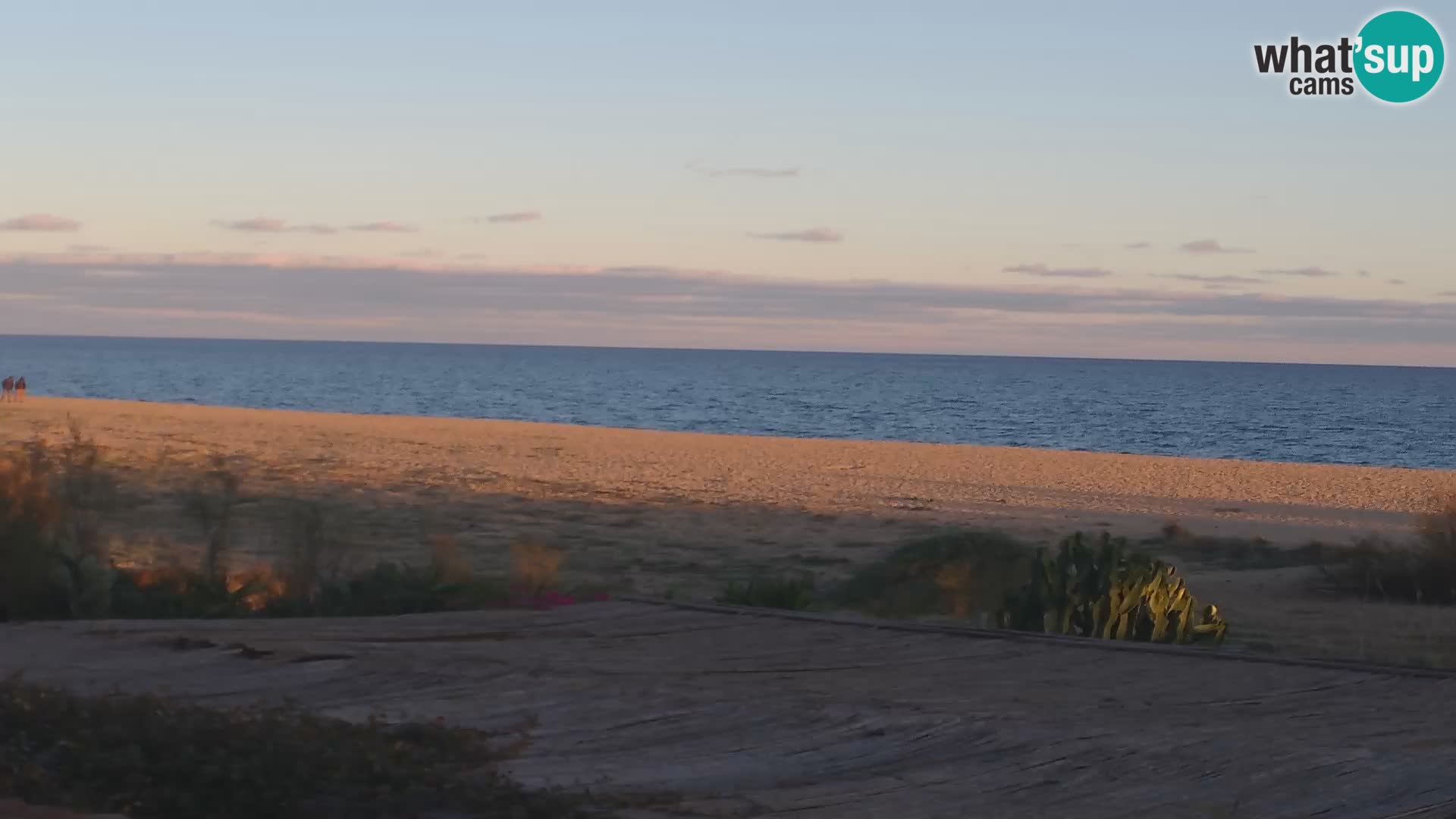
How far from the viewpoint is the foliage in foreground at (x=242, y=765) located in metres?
4.39

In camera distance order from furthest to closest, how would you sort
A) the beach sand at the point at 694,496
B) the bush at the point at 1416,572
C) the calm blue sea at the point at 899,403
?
1. the calm blue sea at the point at 899,403
2. the beach sand at the point at 694,496
3. the bush at the point at 1416,572

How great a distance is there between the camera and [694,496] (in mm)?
21828

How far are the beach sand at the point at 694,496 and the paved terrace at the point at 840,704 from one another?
4.15 meters

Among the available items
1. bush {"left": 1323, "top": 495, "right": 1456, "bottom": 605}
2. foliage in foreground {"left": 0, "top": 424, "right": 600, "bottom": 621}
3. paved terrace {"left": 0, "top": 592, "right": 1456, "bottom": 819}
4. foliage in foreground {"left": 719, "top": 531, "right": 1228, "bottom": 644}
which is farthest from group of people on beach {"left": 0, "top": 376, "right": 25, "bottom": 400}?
paved terrace {"left": 0, "top": 592, "right": 1456, "bottom": 819}

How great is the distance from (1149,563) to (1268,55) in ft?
19.6

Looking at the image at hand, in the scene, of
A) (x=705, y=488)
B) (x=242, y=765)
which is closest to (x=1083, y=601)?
(x=242, y=765)

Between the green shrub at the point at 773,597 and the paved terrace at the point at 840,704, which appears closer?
the paved terrace at the point at 840,704

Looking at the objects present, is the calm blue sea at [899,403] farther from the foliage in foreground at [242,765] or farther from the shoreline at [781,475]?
the foliage in foreground at [242,765]

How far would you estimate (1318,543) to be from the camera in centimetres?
1739

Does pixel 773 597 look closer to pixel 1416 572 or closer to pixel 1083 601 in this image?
pixel 1083 601

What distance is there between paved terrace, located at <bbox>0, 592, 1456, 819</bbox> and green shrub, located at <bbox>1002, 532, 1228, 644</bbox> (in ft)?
4.87

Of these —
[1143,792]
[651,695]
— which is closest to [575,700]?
[651,695]

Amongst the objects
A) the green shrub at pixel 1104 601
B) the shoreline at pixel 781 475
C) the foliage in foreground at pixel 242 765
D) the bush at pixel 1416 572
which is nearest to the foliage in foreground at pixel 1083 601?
the green shrub at pixel 1104 601

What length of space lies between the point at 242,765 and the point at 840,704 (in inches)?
90.6
